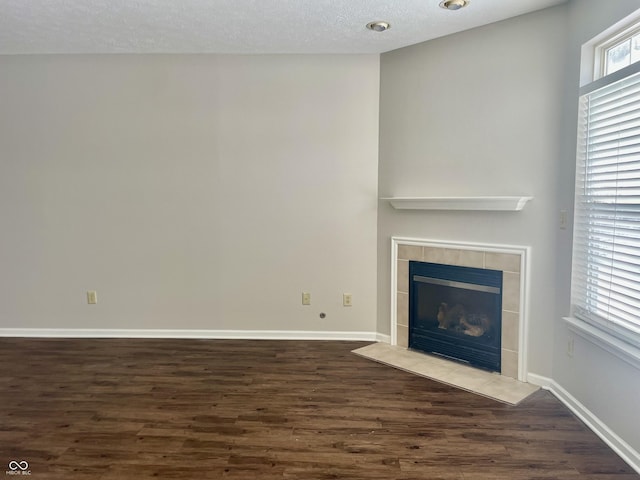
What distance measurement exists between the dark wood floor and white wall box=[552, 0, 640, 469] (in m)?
0.16

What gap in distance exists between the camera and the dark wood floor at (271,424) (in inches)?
82.6

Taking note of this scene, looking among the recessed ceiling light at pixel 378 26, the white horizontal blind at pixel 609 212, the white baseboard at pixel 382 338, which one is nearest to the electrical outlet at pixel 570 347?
the white horizontal blind at pixel 609 212

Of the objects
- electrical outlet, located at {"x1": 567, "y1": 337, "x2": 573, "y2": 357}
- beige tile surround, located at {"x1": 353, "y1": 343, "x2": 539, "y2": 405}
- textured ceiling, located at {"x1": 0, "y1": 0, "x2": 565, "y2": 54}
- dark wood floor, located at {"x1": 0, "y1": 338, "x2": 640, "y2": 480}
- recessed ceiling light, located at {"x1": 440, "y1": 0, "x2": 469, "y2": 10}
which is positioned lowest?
dark wood floor, located at {"x1": 0, "y1": 338, "x2": 640, "y2": 480}

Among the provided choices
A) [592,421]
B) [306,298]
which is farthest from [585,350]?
[306,298]

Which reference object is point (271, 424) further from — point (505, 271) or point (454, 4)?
point (454, 4)

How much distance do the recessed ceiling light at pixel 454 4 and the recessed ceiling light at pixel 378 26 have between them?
45cm

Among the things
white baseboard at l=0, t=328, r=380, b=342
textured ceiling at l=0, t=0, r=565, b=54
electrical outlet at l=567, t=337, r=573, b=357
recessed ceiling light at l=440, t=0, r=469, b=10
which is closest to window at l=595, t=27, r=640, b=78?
textured ceiling at l=0, t=0, r=565, b=54

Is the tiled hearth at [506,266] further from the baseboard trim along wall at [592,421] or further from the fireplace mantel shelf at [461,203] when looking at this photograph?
the fireplace mantel shelf at [461,203]

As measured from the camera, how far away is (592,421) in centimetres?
246

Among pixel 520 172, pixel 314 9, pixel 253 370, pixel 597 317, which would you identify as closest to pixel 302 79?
pixel 314 9

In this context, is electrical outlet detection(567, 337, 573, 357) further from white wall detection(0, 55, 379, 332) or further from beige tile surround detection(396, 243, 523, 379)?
white wall detection(0, 55, 379, 332)

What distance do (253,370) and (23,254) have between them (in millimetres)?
2644

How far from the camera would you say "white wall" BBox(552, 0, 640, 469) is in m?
2.18

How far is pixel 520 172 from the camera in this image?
3.03 meters
